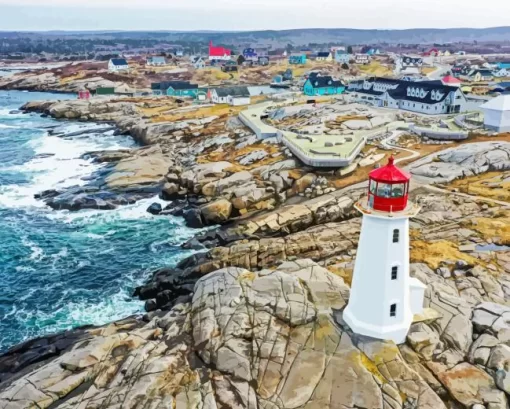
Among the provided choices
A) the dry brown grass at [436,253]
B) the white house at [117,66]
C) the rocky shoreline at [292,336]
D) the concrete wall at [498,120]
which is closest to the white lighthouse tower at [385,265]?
the rocky shoreline at [292,336]

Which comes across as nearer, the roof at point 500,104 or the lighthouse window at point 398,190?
the lighthouse window at point 398,190

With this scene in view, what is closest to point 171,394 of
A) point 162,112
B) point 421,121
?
point 421,121

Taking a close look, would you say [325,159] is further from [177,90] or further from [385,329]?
[177,90]

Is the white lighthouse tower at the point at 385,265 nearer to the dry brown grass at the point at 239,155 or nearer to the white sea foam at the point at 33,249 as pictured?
the white sea foam at the point at 33,249

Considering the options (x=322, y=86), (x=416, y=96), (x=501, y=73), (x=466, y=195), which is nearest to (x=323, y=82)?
(x=322, y=86)

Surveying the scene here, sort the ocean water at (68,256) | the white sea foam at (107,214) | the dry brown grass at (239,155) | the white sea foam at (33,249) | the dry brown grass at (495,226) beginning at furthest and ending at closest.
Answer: the dry brown grass at (239,155)
the white sea foam at (107,214)
the white sea foam at (33,249)
the dry brown grass at (495,226)
the ocean water at (68,256)

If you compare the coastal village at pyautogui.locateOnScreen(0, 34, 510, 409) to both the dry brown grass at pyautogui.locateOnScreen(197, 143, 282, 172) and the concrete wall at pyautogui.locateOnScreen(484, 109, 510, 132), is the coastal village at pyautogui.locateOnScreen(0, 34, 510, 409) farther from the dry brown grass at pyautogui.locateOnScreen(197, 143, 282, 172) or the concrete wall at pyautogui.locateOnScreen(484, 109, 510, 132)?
the dry brown grass at pyautogui.locateOnScreen(197, 143, 282, 172)
